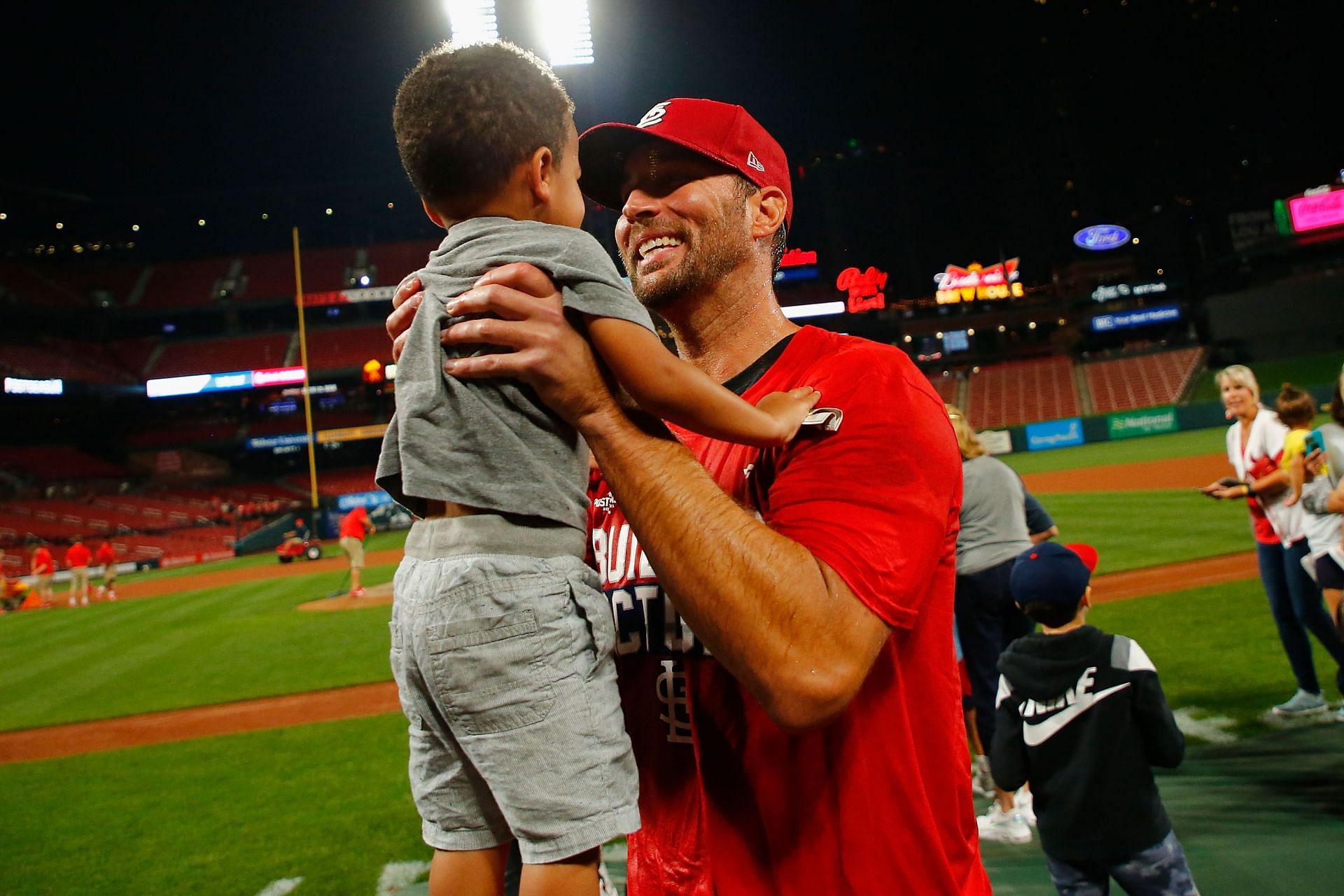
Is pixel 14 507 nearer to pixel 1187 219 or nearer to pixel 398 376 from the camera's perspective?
pixel 398 376

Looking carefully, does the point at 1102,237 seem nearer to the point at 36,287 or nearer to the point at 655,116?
the point at 655,116

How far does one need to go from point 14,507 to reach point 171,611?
2656cm

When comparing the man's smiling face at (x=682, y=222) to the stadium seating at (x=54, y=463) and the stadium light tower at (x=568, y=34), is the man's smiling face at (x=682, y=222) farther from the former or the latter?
the stadium seating at (x=54, y=463)

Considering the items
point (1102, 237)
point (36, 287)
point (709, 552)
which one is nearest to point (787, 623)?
point (709, 552)

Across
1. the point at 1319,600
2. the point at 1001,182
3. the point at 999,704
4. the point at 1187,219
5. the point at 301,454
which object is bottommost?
the point at 1319,600

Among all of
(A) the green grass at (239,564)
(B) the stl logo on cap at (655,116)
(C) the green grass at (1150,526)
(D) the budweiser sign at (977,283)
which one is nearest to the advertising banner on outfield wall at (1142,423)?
(C) the green grass at (1150,526)

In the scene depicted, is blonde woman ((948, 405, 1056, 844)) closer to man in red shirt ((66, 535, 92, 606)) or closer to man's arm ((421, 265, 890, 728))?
man's arm ((421, 265, 890, 728))

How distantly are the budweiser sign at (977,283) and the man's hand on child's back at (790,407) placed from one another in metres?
61.0

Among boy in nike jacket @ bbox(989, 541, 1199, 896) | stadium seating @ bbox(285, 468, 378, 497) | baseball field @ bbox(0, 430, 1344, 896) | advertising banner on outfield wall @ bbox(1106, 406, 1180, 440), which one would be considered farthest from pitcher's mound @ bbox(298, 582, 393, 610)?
advertising banner on outfield wall @ bbox(1106, 406, 1180, 440)

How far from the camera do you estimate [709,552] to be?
1234mm

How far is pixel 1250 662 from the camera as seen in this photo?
7.10 m

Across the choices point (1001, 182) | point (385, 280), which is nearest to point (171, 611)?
point (385, 280)

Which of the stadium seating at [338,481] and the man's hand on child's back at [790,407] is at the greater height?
the stadium seating at [338,481]

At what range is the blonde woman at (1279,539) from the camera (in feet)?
18.5
